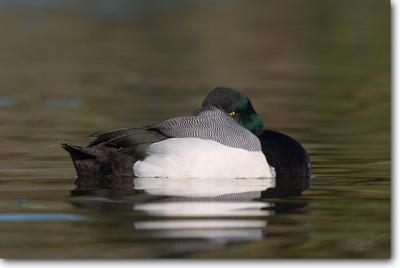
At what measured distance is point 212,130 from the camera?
9836mm

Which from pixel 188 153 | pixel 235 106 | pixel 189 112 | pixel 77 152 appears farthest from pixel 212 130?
pixel 189 112

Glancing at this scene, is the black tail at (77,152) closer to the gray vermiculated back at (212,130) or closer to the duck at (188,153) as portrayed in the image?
the duck at (188,153)

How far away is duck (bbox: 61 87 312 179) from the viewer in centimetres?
977

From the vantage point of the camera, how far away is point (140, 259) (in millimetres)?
6984

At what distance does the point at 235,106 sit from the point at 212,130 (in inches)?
21.5

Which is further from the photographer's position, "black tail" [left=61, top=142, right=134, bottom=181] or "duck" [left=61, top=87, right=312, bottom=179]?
"black tail" [left=61, top=142, right=134, bottom=181]

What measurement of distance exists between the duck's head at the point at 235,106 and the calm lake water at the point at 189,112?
0.69m

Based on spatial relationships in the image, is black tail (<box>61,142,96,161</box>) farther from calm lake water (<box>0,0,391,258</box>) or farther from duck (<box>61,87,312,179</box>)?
calm lake water (<box>0,0,391,258</box>)

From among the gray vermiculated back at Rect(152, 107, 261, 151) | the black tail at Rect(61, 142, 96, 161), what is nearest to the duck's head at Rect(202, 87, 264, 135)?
the gray vermiculated back at Rect(152, 107, 261, 151)

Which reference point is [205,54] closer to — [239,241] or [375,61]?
[375,61]

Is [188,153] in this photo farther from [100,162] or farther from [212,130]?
[100,162]

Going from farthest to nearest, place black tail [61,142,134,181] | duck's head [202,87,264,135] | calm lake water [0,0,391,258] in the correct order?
duck's head [202,87,264,135]
black tail [61,142,134,181]
calm lake water [0,0,391,258]

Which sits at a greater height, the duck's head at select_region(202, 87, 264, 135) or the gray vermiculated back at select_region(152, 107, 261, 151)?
the duck's head at select_region(202, 87, 264, 135)

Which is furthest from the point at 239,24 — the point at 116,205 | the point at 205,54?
the point at 116,205
